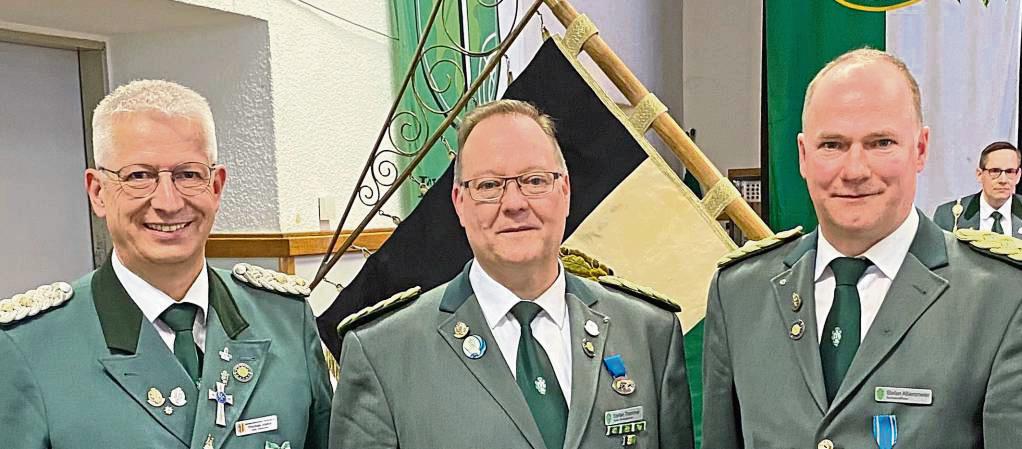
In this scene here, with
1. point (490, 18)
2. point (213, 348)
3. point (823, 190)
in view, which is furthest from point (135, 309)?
point (490, 18)

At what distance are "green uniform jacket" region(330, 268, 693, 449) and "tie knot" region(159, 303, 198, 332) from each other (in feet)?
0.85

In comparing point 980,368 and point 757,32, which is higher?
point 757,32

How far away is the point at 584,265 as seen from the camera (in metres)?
2.63

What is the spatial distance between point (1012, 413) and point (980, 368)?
0.08 metres

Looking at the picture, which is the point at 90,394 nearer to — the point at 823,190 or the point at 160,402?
the point at 160,402

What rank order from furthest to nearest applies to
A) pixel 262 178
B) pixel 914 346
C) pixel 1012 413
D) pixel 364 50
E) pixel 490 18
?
pixel 490 18 → pixel 364 50 → pixel 262 178 → pixel 914 346 → pixel 1012 413

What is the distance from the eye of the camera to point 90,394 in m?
1.35

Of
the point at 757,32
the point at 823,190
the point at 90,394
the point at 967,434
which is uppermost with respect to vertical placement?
the point at 757,32

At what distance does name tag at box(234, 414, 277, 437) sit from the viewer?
1.44 m

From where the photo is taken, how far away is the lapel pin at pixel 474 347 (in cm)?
149

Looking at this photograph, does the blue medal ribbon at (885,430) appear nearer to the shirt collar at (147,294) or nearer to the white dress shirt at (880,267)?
the white dress shirt at (880,267)

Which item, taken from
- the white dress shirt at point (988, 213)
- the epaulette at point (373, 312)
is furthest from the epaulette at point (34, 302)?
the white dress shirt at point (988, 213)

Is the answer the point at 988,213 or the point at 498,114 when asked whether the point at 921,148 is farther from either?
the point at 988,213

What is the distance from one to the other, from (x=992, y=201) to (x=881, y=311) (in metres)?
3.36
